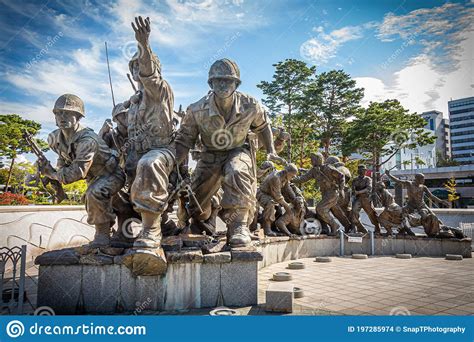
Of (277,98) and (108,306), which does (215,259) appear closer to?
(108,306)

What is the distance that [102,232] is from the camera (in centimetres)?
401

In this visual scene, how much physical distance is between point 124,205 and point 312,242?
5461 millimetres

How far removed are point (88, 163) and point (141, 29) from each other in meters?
1.63

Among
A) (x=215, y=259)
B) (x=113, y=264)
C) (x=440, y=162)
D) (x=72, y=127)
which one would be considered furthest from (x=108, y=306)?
(x=440, y=162)

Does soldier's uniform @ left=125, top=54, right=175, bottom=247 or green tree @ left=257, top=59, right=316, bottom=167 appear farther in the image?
green tree @ left=257, top=59, right=316, bottom=167

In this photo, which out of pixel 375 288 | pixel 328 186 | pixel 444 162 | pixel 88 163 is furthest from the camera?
pixel 444 162

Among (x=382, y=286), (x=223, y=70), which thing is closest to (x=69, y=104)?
(x=223, y=70)

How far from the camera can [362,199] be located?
9.36 m

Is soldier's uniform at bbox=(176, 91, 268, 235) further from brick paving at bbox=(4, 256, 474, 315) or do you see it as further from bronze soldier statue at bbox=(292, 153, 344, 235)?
bronze soldier statue at bbox=(292, 153, 344, 235)

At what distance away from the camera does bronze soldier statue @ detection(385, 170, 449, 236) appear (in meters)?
9.08

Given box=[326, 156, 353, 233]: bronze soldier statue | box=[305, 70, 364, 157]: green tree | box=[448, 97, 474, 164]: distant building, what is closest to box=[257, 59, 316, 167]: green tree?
box=[305, 70, 364, 157]: green tree

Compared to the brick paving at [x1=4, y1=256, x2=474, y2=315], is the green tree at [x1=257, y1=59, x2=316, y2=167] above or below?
above

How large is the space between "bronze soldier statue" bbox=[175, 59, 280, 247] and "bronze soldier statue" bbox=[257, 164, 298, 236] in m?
2.80

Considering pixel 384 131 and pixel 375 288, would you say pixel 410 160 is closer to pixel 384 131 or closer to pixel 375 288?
pixel 384 131
